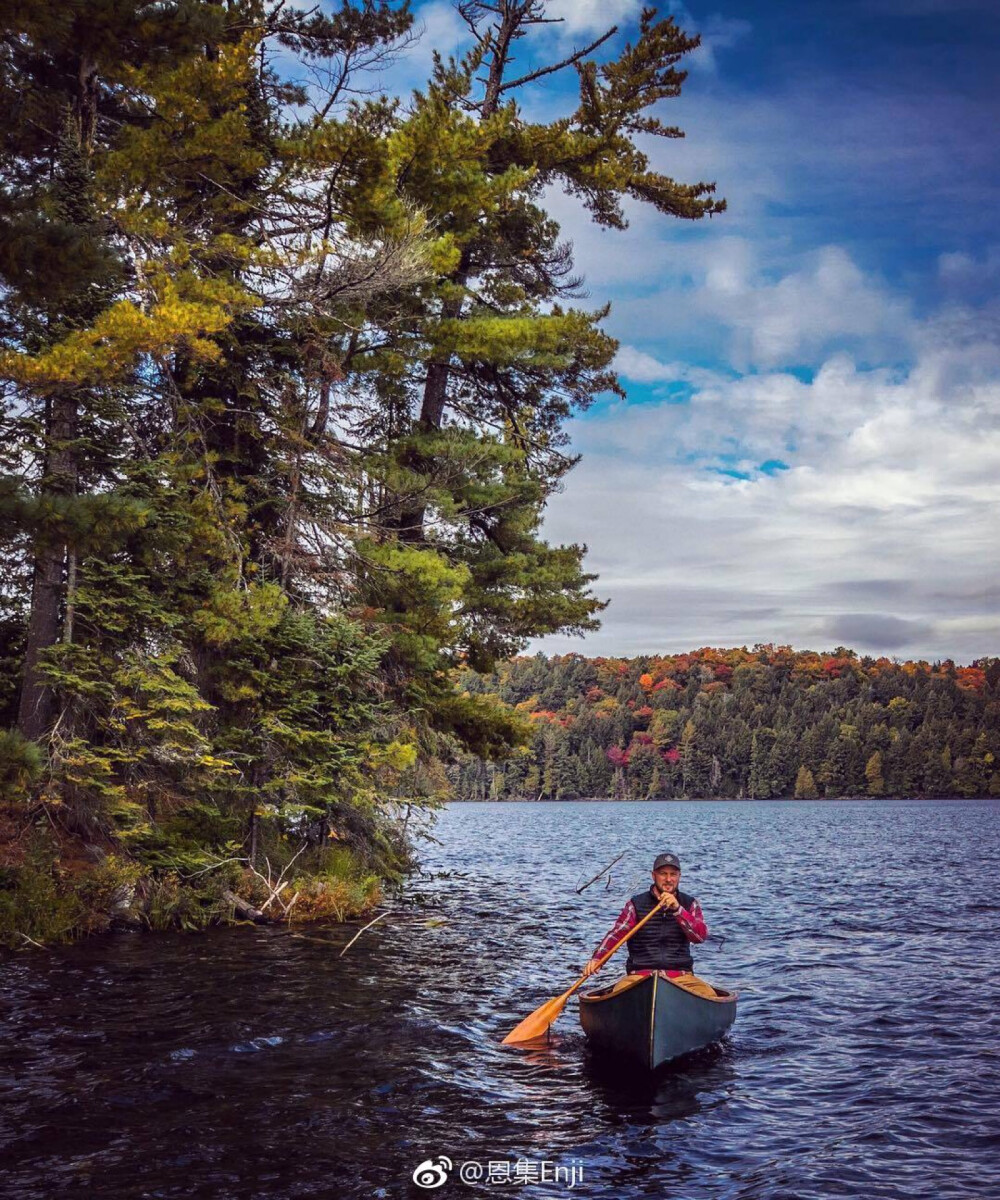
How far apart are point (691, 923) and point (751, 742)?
15411 cm

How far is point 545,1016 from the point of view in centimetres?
1180

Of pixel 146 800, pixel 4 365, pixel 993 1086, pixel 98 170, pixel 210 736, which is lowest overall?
pixel 993 1086

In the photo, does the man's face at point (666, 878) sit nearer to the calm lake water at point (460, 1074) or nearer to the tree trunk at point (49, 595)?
the calm lake water at point (460, 1074)

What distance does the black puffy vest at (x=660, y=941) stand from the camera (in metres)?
11.8

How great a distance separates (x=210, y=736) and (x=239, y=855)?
2321 mm

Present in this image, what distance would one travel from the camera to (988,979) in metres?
15.8

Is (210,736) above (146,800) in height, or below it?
above

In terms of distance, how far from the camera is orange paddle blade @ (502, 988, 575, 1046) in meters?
11.6

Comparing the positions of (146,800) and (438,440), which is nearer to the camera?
(146,800)

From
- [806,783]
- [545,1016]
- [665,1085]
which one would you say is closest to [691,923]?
[665,1085]

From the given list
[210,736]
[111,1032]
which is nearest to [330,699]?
[210,736]

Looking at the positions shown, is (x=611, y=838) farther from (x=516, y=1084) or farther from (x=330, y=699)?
Answer: (x=516, y=1084)

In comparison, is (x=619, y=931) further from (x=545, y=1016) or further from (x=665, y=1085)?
(x=665, y=1085)

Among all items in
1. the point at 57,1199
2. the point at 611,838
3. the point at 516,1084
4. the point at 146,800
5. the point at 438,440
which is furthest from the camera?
the point at 611,838
